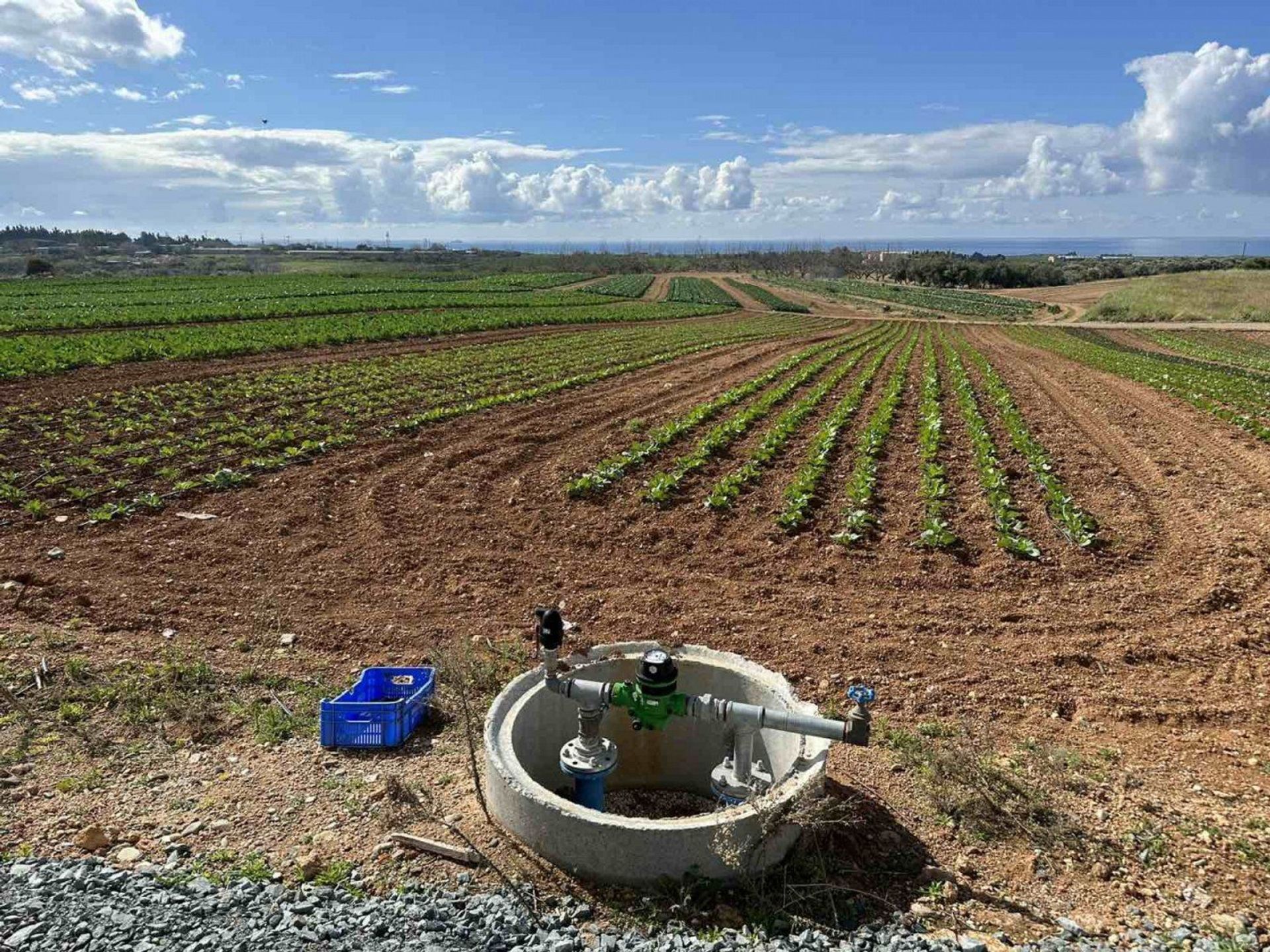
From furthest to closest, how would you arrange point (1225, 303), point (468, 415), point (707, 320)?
point (1225, 303) < point (707, 320) < point (468, 415)

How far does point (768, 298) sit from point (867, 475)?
196 ft

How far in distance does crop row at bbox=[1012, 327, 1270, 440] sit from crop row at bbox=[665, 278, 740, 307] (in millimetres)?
27496

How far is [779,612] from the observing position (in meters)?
8.34

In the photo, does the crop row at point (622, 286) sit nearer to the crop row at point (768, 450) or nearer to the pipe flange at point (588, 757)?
the crop row at point (768, 450)

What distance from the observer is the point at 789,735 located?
5.55 metres

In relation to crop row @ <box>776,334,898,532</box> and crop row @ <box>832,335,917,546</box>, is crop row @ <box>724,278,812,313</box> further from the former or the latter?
crop row @ <box>832,335,917,546</box>

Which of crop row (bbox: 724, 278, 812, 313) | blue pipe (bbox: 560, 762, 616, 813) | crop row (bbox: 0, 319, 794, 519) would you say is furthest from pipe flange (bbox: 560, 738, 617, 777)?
crop row (bbox: 724, 278, 812, 313)

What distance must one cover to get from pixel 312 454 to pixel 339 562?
16.8ft

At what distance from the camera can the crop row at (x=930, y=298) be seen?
217ft

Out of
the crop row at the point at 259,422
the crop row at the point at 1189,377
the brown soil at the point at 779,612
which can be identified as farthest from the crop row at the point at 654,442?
the crop row at the point at 1189,377

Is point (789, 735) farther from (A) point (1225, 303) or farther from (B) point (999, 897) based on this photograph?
(A) point (1225, 303)

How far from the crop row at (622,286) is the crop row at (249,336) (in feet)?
72.5

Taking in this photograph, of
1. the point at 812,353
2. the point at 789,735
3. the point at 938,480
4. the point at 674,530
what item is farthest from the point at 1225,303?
the point at 789,735

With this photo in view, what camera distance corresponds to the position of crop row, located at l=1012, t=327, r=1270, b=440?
18.9 m
